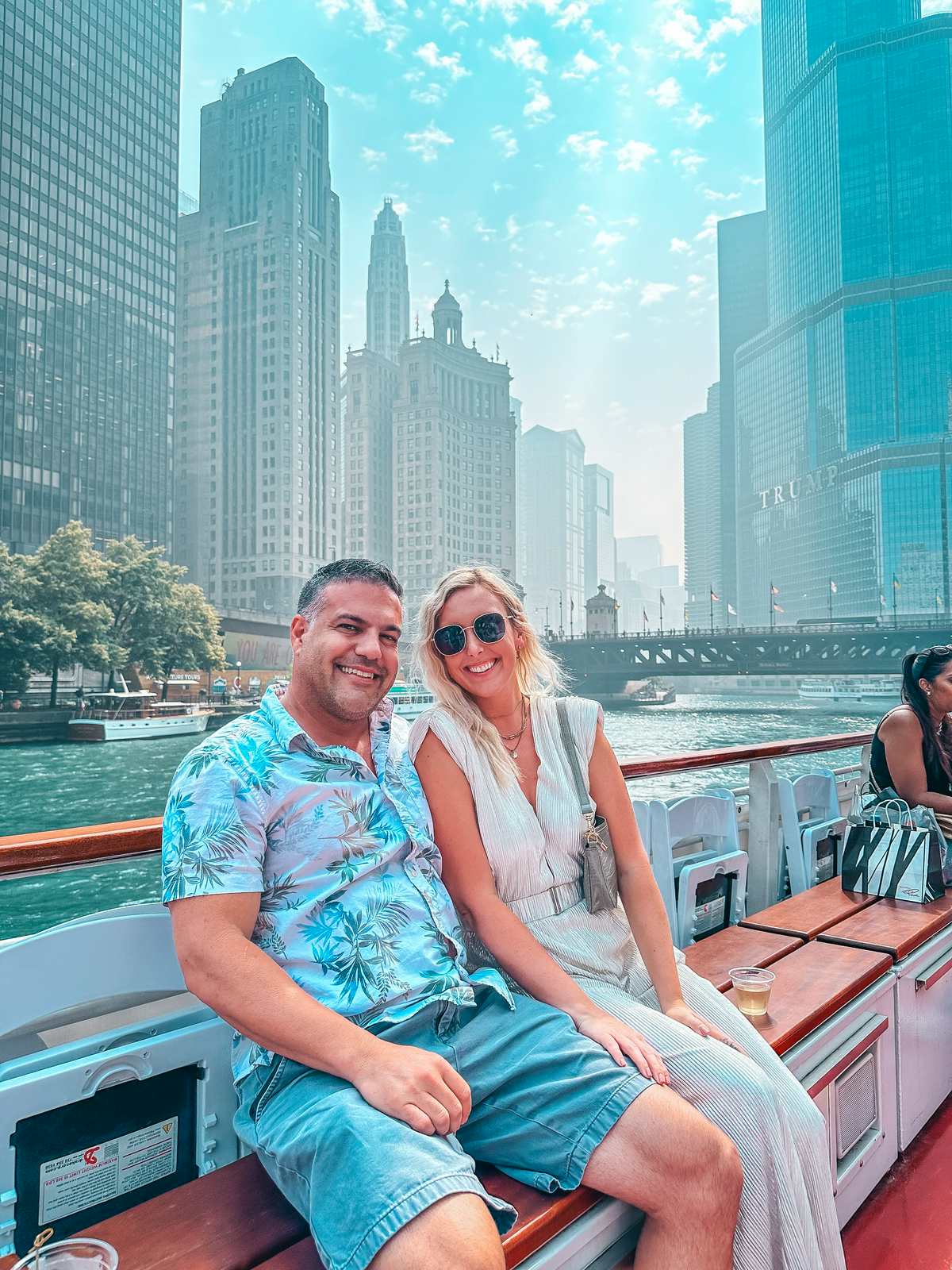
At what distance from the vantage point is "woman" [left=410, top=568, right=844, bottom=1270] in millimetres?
1226

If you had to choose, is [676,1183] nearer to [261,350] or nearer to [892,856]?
[892,856]

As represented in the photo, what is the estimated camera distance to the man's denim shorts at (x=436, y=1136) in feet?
→ 3.10

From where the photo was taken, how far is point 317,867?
1.30 m

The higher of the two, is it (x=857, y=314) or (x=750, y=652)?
(x=857, y=314)

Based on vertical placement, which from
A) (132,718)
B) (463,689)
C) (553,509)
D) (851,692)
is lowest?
(132,718)

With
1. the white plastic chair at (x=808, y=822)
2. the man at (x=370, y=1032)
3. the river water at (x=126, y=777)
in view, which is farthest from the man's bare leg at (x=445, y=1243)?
the river water at (x=126, y=777)

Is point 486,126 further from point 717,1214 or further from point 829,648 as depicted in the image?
point 717,1214

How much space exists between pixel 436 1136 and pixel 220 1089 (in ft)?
1.69

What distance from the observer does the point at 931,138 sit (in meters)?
76.9

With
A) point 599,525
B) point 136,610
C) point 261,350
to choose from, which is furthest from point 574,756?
point 599,525

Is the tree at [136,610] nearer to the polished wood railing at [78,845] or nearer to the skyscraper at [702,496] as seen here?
the polished wood railing at [78,845]

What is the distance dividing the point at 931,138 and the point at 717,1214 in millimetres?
97981

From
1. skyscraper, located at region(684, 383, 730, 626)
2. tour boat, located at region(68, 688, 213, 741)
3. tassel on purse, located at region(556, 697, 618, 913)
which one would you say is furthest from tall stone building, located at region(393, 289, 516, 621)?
tassel on purse, located at region(556, 697, 618, 913)

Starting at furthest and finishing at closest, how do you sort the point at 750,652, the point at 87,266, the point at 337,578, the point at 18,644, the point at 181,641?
the point at 87,266 < the point at 181,641 < the point at 750,652 < the point at 18,644 < the point at 337,578
